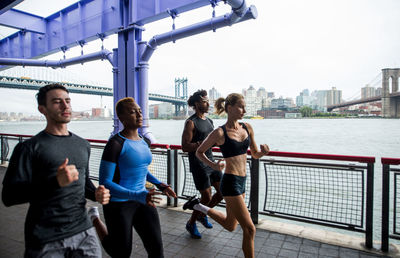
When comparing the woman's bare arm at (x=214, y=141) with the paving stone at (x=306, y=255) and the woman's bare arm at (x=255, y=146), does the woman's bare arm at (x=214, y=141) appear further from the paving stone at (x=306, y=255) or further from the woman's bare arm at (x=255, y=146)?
the paving stone at (x=306, y=255)

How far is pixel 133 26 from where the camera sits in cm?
738

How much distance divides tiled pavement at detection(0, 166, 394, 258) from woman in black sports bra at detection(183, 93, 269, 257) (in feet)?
2.03

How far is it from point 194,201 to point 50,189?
5.65 ft

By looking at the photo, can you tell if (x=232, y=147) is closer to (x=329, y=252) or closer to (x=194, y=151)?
(x=194, y=151)

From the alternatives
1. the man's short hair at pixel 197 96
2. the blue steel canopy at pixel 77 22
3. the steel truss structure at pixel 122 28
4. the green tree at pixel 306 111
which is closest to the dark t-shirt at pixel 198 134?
the man's short hair at pixel 197 96

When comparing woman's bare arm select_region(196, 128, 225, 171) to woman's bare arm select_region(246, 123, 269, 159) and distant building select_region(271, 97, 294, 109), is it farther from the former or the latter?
distant building select_region(271, 97, 294, 109)

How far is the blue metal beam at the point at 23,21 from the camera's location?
10.2m

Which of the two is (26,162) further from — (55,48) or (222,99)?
(55,48)

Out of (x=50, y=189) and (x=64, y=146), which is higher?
(x=64, y=146)

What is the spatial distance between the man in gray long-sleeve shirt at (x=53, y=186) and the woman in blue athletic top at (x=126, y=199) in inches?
10.3

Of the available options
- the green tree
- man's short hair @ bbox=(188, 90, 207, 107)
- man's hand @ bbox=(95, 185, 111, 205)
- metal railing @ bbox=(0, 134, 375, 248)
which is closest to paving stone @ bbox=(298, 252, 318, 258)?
metal railing @ bbox=(0, 134, 375, 248)

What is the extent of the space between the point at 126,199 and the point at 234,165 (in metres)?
1.04

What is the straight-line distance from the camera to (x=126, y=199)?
2010 millimetres

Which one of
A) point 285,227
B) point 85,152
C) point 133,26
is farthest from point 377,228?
point 133,26
